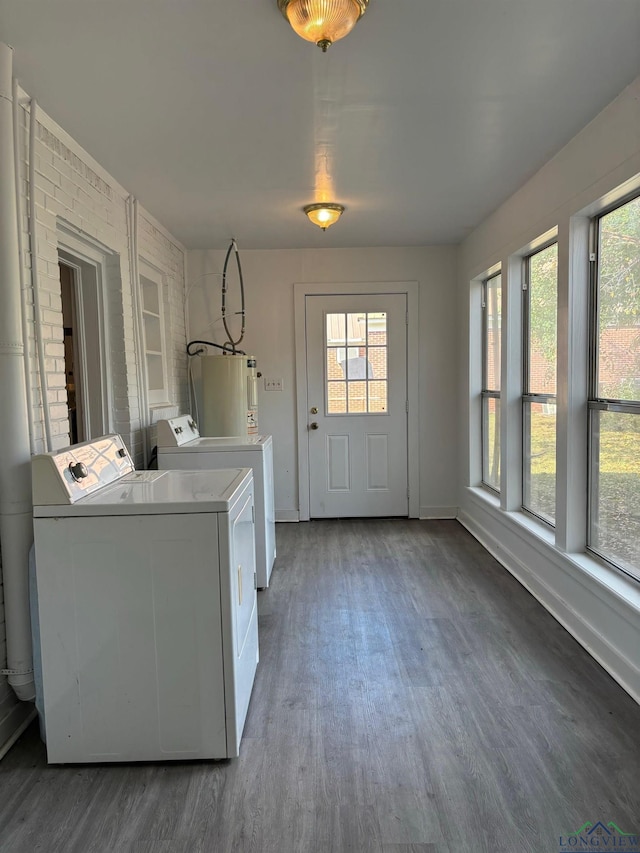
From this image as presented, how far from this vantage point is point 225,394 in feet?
12.9

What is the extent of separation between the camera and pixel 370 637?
260cm

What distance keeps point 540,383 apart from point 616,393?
81 cm

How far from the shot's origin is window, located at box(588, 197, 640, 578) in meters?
2.24

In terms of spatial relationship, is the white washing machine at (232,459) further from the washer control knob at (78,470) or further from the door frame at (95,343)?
the washer control knob at (78,470)

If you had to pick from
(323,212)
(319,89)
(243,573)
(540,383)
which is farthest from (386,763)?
(323,212)

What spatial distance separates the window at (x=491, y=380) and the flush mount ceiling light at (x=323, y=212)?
4.25 feet

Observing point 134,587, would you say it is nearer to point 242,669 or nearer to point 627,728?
point 242,669

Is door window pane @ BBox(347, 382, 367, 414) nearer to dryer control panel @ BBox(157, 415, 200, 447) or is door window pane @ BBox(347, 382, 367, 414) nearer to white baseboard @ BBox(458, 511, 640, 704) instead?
white baseboard @ BBox(458, 511, 640, 704)

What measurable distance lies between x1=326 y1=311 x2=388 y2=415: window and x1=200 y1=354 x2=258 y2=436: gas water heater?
3.10 feet

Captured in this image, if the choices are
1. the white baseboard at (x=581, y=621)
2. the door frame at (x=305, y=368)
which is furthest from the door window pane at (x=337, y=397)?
the white baseboard at (x=581, y=621)

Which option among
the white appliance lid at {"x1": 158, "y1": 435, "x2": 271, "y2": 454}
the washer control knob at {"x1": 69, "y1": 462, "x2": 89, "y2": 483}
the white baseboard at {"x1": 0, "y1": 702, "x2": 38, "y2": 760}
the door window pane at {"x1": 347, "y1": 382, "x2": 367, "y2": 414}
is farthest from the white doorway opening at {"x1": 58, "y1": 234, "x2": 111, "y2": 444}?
the door window pane at {"x1": 347, "y1": 382, "x2": 367, "y2": 414}

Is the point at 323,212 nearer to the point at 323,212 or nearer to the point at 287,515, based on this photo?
the point at 323,212

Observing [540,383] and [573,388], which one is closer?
[573,388]

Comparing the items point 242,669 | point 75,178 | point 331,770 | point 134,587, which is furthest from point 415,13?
point 331,770
